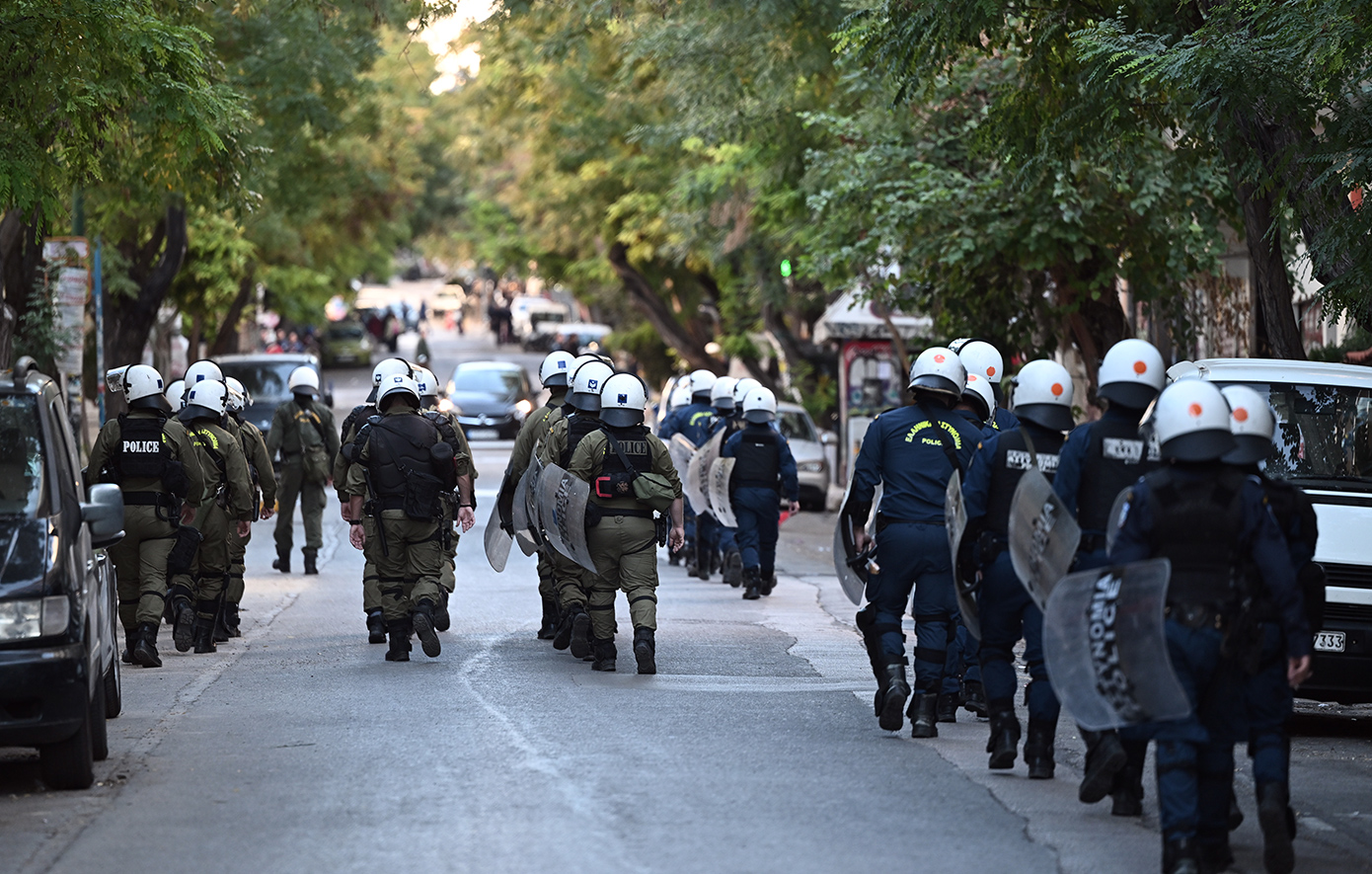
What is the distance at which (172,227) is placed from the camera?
2609 centimetres

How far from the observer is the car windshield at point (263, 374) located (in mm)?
26688

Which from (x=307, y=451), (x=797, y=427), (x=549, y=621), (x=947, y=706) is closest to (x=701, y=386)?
(x=307, y=451)

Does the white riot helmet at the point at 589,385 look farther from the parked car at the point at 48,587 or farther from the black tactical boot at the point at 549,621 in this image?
the parked car at the point at 48,587

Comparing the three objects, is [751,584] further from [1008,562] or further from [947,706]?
[1008,562]

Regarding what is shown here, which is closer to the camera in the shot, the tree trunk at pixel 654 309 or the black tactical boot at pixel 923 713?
the black tactical boot at pixel 923 713

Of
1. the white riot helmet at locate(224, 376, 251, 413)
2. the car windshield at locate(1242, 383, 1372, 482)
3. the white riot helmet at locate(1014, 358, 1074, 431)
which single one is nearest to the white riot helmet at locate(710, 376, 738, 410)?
the white riot helmet at locate(224, 376, 251, 413)

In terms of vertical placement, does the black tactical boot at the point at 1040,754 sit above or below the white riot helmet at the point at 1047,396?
below

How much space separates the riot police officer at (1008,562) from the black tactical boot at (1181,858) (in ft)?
6.15

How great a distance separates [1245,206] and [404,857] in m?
8.66

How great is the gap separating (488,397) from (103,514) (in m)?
27.9

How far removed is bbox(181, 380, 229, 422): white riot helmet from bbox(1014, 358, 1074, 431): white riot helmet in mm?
6135

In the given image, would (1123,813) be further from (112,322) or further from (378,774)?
(112,322)

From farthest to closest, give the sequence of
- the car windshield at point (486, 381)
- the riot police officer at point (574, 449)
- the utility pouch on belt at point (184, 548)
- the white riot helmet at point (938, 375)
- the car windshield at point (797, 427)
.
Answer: the car windshield at point (486, 381)
the car windshield at point (797, 427)
the utility pouch on belt at point (184, 548)
the riot police officer at point (574, 449)
the white riot helmet at point (938, 375)

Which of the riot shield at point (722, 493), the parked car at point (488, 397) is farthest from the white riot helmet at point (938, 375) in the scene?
the parked car at point (488, 397)
